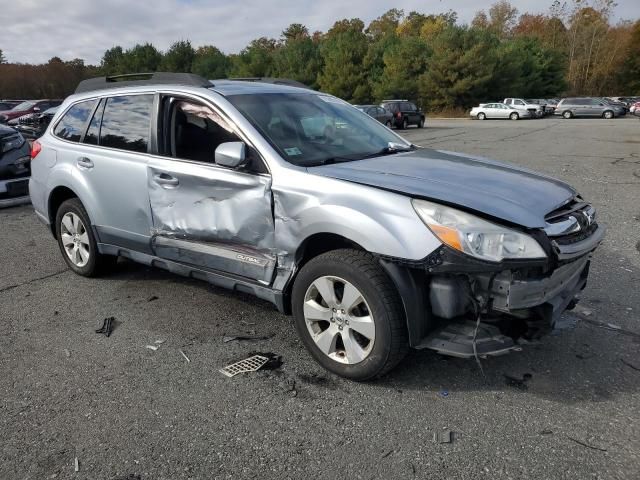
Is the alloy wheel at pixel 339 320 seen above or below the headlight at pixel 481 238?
below

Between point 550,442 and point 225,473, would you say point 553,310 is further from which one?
point 225,473

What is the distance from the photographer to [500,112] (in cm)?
4419

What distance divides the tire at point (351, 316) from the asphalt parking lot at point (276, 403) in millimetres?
165

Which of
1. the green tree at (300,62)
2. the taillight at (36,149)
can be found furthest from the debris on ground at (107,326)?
the green tree at (300,62)

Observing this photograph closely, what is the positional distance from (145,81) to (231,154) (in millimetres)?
1669

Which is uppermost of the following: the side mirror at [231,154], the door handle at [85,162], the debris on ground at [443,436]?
the side mirror at [231,154]

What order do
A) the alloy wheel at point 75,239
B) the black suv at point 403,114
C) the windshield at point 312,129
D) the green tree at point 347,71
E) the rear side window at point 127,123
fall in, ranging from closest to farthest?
1. the windshield at point 312,129
2. the rear side window at point 127,123
3. the alloy wheel at point 75,239
4. the black suv at point 403,114
5. the green tree at point 347,71

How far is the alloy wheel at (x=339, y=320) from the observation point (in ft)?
10.2

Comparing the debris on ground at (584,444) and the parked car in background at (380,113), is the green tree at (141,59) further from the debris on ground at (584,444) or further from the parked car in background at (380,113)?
the debris on ground at (584,444)

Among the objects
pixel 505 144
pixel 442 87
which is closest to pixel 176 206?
pixel 505 144

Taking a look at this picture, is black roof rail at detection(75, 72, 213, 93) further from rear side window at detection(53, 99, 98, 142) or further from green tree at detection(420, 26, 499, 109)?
green tree at detection(420, 26, 499, 109)

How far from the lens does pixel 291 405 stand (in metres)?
3.04

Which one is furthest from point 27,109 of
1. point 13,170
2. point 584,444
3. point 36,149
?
point 584,444

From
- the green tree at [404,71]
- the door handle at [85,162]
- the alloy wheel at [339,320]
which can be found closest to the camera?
the alloy wheel at [339,320]
